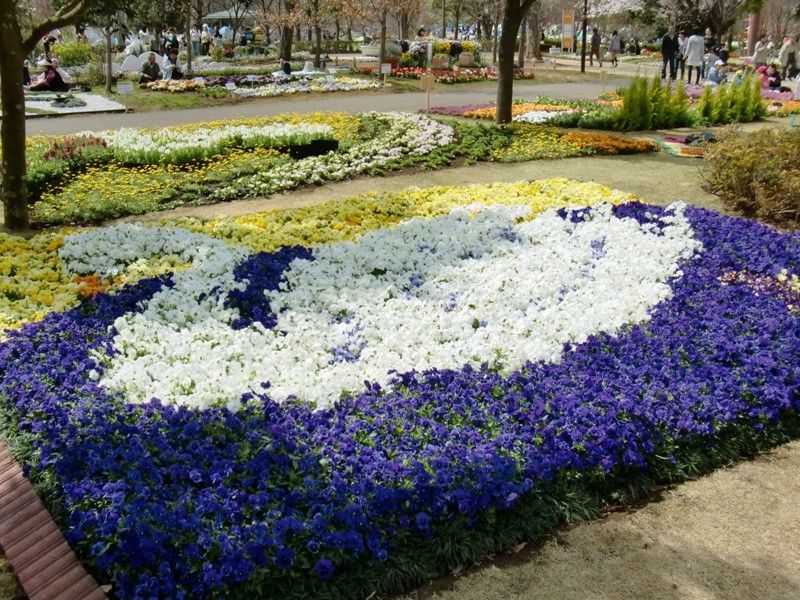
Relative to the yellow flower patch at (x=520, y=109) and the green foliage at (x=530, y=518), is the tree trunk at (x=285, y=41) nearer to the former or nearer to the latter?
the yellow flower patch at (x=520, y=109)

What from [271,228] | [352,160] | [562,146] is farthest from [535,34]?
[271,228]

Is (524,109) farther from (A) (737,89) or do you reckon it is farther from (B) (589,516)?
(B) (589,516)

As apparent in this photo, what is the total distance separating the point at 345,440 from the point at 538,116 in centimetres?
1486

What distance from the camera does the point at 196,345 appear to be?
19.0 feet

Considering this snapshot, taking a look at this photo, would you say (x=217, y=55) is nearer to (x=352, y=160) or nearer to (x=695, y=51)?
(x=695, y=51)

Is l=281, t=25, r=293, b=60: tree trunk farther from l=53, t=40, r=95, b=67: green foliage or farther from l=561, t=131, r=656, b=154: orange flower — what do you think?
l=561, t=131, r=656, b=154: orange flower

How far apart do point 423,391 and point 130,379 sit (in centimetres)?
192

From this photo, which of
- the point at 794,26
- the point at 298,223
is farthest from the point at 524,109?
the point at 794,26

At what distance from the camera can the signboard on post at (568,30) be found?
47094 millimetres

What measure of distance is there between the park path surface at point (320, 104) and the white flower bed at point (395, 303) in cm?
1134

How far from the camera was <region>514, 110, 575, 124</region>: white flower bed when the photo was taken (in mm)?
17553

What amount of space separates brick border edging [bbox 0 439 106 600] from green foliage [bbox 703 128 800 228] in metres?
8.44

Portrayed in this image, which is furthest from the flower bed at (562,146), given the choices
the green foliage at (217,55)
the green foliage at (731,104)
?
the green foliage at (217,55)

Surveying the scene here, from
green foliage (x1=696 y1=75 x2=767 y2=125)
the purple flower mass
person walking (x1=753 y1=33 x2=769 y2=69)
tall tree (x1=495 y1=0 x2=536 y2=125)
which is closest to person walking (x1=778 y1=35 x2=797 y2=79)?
person walking (x1=753 y1=33 x2=769 y2=69)
